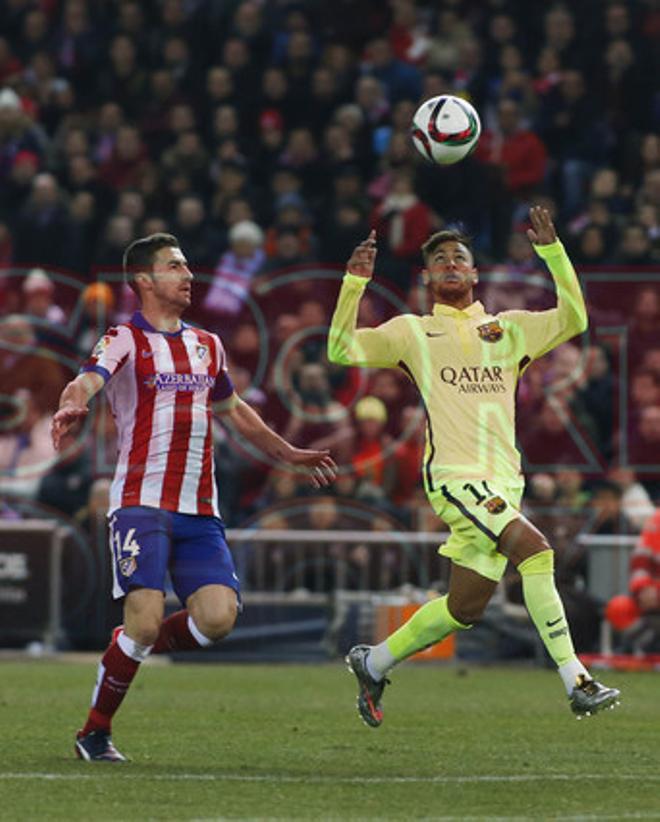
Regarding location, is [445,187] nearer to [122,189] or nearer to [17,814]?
[122,189]

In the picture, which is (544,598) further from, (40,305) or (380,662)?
(40,305)

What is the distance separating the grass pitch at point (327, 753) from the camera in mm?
7758

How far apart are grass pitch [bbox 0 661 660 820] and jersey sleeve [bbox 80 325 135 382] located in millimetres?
1692

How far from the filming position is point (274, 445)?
9.88m

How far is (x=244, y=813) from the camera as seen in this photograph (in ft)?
24.5

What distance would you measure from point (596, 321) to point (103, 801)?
12547 mm

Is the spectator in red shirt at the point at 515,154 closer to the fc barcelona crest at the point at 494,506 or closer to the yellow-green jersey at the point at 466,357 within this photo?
the yellow-green jersey at the point at 466,357

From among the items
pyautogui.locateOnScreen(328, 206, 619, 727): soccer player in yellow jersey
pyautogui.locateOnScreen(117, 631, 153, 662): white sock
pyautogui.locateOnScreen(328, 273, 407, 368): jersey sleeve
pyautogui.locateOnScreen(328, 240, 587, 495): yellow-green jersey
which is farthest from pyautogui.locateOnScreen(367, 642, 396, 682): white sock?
pyautogui.locateOnScreen(328, 273, 407, 368): jersey sleeve

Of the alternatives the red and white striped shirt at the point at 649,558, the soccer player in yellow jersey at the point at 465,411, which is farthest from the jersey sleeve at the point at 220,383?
the red and white striped shirt at the point at 649,558

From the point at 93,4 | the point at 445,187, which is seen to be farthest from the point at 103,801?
the point at 93,4

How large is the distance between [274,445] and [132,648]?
3.98ft

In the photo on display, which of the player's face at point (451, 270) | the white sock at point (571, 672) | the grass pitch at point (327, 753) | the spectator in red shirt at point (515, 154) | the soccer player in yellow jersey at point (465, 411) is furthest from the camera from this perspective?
the spectator in red shirt at point (515, 154)

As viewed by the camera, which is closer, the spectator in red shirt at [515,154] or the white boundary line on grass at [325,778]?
the white boundary line on grass at [325,778]

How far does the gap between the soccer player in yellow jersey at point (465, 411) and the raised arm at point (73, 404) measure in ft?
4.16
